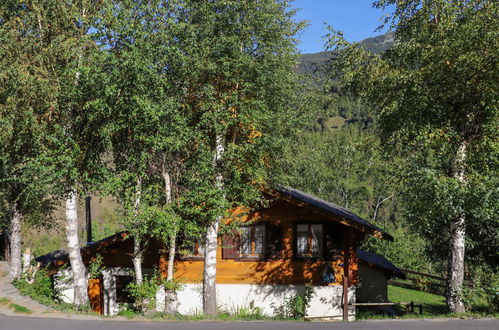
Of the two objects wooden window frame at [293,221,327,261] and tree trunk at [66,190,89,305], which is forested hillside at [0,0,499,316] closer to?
tree trunk at [66,190,89,305]

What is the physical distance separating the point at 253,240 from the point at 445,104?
9103 millimetres

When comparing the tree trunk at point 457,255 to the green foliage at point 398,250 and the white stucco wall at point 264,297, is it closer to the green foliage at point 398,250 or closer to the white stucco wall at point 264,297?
the white stucco wall at point 264,297

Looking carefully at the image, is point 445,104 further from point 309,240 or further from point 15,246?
point 15,246

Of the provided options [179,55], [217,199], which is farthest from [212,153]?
[179,55]

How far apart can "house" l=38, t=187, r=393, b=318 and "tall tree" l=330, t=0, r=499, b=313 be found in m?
4.19

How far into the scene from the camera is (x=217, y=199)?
44.8 feet

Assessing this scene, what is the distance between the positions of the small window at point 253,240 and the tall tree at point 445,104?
20.6 ft

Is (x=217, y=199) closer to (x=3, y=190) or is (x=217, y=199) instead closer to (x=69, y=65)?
(x=69, y=65)

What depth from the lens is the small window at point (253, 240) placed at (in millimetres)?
18250

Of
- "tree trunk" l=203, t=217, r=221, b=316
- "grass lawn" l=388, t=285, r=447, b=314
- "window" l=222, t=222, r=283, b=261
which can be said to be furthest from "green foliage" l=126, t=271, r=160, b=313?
"grass lawn" l=388, t=285, r=447, b=314

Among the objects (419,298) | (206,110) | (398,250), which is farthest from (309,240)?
(398,250)

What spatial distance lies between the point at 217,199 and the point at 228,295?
6.06 m

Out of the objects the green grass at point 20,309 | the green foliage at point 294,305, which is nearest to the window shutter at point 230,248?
the green foliage at point 294,305

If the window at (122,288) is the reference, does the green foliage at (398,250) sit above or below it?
below
